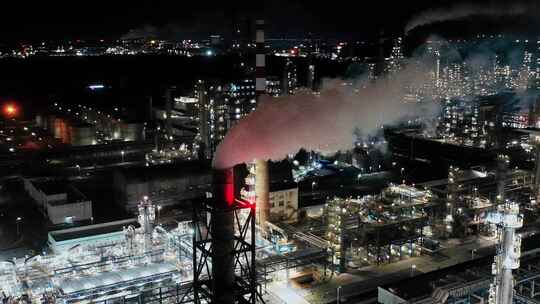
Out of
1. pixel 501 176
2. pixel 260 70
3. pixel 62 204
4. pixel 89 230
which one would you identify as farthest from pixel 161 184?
pixel 501 176

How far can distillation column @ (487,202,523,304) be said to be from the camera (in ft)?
22.1

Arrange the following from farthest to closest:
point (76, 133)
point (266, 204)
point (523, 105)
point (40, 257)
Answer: point (523, 105) < point (76, 133) < point (266, 204) < point (40, 257)

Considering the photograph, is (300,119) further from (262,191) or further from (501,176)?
(501,176)

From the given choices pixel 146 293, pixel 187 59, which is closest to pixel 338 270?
pixel 146 293

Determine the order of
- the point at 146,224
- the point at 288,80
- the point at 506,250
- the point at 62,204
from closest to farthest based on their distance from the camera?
the point at 506,250
the point at 146,224
the point at 62,204
the point at 288,80

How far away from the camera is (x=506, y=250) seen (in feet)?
22.3

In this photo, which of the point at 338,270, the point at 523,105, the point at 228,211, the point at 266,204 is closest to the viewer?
the point at 228,211

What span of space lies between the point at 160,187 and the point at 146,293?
34.0ft

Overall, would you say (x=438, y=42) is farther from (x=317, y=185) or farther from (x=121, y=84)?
(x=121, y=84)

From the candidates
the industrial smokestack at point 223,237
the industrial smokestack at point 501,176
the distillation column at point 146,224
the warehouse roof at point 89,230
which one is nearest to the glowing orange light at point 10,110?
the warehouse roof at point 89,230

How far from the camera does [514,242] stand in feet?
22.3

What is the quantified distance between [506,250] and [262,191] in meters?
10.3

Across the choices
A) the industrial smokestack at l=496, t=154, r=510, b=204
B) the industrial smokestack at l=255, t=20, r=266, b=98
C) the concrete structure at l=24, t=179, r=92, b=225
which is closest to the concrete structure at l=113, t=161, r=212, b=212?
the concrete structure at l=24, t=179, r=92, b=225

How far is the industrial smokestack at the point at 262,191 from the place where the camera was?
16.4m
